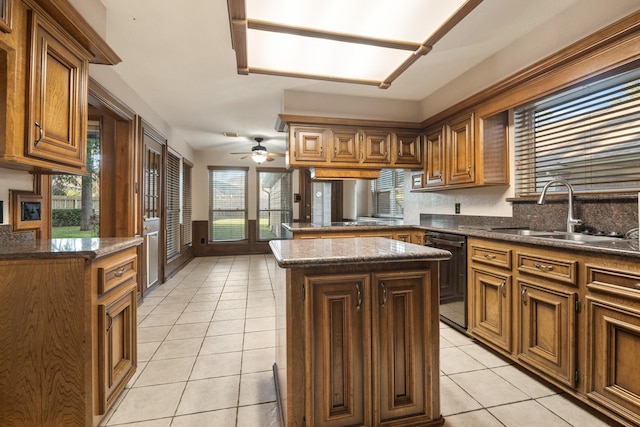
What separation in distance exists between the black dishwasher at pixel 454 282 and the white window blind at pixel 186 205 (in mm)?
5008

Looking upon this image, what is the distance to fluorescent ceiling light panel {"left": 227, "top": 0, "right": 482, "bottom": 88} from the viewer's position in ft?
5.42

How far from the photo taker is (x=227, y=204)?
7035mm

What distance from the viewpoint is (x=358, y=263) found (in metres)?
1.37

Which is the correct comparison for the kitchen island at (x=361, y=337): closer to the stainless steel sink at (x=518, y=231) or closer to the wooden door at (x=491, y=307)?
the wooden door at (x=491, y=307)

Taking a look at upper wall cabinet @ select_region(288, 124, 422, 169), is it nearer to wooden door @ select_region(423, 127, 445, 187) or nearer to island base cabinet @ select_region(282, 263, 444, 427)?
wooden door @ select_region(423, 127, 445, 187)

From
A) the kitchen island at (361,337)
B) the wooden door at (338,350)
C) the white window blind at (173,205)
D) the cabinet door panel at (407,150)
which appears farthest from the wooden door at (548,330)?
the white window blind at (173,205)

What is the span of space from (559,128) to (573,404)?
80.2 inches

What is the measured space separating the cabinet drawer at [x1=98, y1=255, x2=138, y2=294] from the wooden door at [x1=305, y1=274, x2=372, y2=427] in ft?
3.45

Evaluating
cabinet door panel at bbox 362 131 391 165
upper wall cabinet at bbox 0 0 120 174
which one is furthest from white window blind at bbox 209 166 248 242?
upper wall cabinet at bbox 0 0 120 174

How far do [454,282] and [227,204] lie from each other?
556 centimetres

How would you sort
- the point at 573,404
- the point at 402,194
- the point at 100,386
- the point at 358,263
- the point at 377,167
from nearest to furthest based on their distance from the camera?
the point at 358,263, the point at 100,386, the point at 573,404, the point at 377,167, the point at 402,194

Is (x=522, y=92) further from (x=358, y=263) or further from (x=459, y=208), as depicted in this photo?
(x=358, y=263)

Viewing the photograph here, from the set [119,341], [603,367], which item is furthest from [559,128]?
[119,341]

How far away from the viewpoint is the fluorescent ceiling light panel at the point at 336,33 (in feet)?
5.42
